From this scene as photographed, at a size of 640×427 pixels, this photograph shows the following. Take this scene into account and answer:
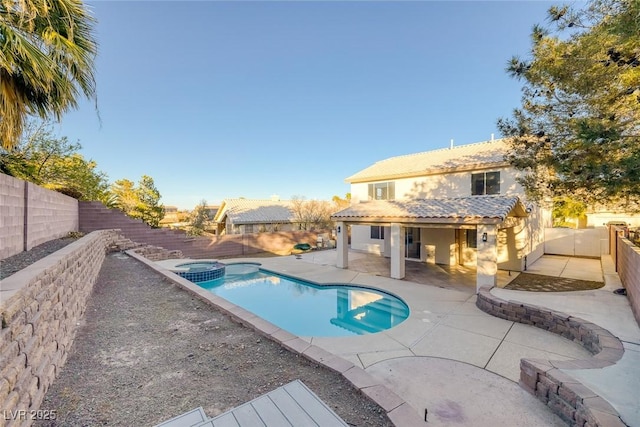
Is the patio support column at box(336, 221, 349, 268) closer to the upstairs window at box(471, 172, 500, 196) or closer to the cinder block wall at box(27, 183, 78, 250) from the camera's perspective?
the upstairs window at box(471, 172, 500, 196)

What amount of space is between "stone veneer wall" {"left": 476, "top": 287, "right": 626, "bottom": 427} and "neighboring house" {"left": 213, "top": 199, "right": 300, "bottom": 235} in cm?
2447

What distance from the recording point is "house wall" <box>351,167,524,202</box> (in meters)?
13.6

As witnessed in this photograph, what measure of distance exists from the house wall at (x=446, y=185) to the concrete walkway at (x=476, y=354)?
17.7ft

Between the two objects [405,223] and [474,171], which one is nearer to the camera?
[405,223]

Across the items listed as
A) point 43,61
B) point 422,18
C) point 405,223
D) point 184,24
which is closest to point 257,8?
point 184,24

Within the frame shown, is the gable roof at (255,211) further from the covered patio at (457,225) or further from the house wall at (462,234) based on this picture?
the covered patio at (457,225)

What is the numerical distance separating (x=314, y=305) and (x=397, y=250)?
15.3ft

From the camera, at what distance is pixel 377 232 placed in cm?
1961

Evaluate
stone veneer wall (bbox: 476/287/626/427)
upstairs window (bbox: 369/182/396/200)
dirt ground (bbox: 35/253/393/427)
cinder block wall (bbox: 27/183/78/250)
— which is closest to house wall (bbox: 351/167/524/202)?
upstairs window (bbox: 369/182/396/200)

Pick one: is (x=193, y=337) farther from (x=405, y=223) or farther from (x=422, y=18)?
(x=422, y=18)

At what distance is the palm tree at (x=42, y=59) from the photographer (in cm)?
518

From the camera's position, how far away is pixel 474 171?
15.0 metres

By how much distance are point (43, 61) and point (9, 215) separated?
3.08m

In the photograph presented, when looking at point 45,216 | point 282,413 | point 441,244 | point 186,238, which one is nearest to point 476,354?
point 282,413
